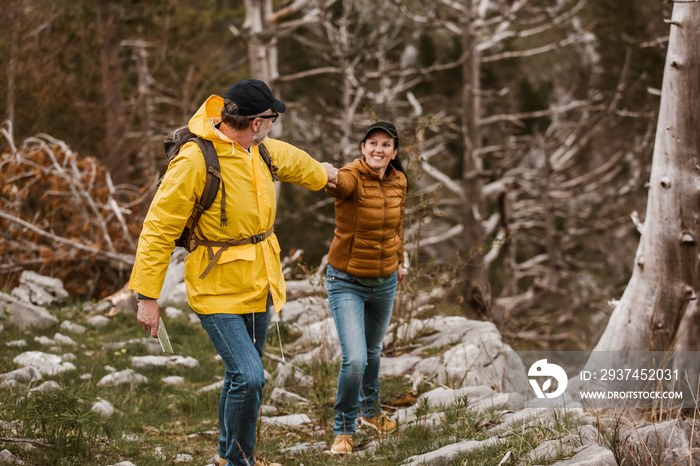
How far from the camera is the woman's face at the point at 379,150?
162 inches

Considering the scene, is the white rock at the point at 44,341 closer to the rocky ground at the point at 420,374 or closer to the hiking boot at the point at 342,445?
the rocky ground at the point at 420,374

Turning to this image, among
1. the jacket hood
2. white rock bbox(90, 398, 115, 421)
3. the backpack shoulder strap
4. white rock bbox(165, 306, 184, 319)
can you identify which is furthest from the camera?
white rock bbox(165, 306, 184, 319)

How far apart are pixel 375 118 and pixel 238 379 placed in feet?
11.6

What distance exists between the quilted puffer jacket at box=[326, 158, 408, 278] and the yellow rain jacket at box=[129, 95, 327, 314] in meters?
0.64

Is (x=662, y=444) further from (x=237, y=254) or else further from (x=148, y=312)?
(x=148, y=312)

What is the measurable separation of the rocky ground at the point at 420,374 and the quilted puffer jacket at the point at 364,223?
84cm

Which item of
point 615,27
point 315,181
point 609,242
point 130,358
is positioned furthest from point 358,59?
point 315,181

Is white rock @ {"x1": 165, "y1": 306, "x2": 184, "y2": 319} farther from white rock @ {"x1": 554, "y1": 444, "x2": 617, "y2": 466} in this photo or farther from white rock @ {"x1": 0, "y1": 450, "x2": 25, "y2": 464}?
white rock @ {"x1": 554, "y1": 444, "x2": 617, "y2": 466}

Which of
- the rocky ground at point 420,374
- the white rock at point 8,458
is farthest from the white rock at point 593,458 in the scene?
the white rock at point 8,458

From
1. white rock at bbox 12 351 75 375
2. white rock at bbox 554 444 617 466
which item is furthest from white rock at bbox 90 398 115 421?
white rock at bbox 554 444 617 466

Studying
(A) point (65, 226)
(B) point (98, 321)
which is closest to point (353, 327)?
(B) point (98, 321)

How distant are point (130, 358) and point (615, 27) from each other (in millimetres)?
17431

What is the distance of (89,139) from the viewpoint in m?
13.6

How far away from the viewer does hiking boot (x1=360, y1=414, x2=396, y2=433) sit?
4168mm
